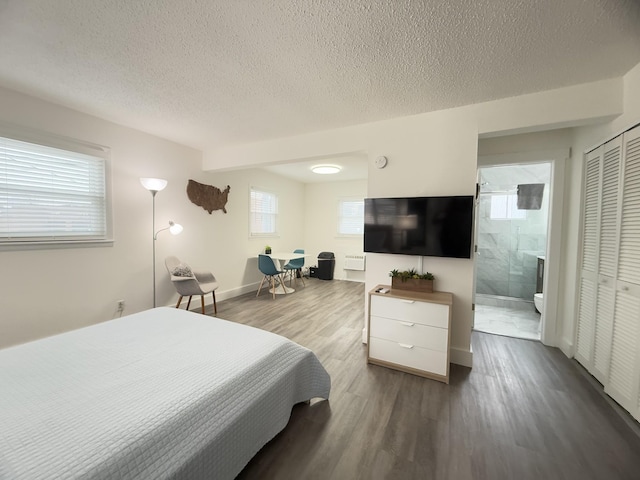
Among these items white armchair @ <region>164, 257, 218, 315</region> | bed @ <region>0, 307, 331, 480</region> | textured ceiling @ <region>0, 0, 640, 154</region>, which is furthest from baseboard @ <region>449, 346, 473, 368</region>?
white armchair @ <region>164, 257, 218, 315</region>

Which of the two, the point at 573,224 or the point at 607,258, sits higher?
the point at 573,224

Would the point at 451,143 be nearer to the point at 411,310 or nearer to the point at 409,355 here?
the point at 411,310

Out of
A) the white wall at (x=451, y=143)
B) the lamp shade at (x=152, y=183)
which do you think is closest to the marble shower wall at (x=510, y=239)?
the white wall at (x=451, y=143)

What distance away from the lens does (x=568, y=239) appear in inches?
106

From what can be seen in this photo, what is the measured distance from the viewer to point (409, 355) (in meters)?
2.34

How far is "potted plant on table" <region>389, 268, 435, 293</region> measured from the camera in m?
2.50

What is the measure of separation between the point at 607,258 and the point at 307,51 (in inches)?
112

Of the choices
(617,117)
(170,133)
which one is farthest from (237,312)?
(617,117)

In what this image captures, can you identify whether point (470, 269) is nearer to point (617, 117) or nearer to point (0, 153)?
point (617, 117)

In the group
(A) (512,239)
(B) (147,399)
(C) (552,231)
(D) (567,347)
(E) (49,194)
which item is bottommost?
(D) (567,347)

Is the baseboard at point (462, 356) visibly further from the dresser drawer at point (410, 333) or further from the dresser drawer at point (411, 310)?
the dresser drawer at point (411, 310)

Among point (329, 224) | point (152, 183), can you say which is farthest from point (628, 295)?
point (329, 224)

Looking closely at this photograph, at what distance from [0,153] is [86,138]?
2.21 ft

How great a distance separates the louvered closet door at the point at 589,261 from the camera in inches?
88.4
